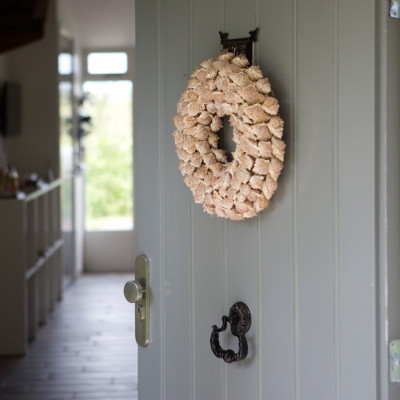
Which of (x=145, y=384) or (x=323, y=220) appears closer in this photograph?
(x=323, y=220)

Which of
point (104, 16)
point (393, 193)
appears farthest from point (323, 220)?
point (104, 16)

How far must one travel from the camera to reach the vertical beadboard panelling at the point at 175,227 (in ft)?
6.15

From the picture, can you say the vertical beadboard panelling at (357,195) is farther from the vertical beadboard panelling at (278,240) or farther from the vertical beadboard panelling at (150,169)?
the vertical beadboard panelling at (150,169)

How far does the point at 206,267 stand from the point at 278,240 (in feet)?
0.73

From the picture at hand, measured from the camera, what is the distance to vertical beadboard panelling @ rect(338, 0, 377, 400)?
5.02ft

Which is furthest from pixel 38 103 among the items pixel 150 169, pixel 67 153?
pixel 150 169

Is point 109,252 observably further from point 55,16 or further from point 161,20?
point 161,20

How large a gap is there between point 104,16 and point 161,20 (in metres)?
5.98

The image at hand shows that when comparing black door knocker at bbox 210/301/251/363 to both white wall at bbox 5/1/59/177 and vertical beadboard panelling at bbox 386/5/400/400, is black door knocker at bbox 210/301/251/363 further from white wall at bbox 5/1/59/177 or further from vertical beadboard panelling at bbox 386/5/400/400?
white wall at bbox 5/1/59/177

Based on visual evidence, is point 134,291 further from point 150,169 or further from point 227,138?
point 227,138

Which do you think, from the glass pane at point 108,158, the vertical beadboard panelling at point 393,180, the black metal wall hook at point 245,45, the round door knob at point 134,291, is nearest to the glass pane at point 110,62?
the glass pane at point 108,158

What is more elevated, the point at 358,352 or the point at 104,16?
the point at 104,16

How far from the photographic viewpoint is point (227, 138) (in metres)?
1.79

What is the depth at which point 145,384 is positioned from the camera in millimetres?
1989
